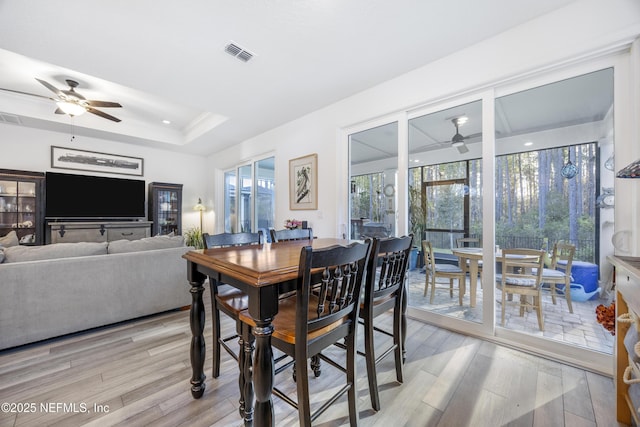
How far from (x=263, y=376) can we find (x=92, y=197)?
18.8ft

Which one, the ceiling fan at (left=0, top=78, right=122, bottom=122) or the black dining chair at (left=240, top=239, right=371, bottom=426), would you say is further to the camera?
the ceiling fan at (left=0, top=78, right=122, bottom=122)

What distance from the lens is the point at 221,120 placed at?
4.11 metres

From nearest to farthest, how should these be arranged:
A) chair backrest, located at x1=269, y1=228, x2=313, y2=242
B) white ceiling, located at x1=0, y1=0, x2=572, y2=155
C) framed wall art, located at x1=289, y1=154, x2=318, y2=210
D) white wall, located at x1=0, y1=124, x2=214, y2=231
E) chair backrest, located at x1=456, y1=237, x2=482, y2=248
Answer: white ceiling, located at x1=0, y1=0, x2=572, y2=155
chair backrest, located at x1=269, y1=228, x2=313, y2=242
chair backrest, located at x1=456, y1=237, x2=482, y2=248
framed wall art, located at x1=289, y1=154, x2=318, y2=210
white wall, located at x1=0, y1=124, x2=214, y2=231

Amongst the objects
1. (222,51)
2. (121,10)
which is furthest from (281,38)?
(121,10)

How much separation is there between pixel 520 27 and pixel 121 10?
3057 millimetres

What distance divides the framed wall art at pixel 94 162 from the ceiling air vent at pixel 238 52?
4384 millimetres

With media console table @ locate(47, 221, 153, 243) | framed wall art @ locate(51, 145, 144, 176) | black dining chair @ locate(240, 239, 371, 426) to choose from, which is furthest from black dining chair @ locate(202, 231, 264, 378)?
framed wall art @ locate(51, 145, 144, 176)

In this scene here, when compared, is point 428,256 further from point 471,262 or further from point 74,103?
point 74,103

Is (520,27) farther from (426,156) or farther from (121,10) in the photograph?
(121,10)

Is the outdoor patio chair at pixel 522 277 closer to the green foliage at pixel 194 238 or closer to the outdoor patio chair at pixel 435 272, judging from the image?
the outdoor patio chair at pixel 435 272

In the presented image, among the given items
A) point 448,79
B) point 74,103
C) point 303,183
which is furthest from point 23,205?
point 448,79

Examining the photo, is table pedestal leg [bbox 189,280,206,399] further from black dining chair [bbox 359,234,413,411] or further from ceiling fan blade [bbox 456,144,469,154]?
ceiling fan blade [bbox 456,144,469,154]

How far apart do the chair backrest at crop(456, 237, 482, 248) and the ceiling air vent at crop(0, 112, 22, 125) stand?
6.41 meters

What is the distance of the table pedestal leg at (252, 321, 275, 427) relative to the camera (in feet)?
3.27
